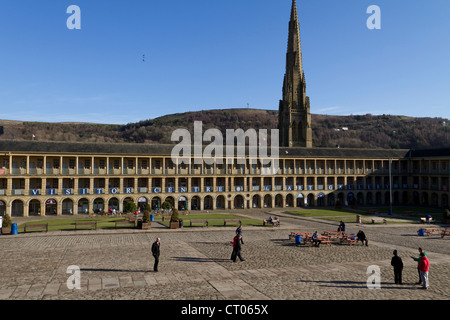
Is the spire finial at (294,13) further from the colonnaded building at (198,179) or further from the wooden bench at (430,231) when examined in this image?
the wooden bench at (430,231)

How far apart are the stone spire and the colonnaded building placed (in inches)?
629

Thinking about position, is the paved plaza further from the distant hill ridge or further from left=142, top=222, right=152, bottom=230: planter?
the distant hill ridge

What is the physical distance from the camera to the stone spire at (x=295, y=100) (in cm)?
8188

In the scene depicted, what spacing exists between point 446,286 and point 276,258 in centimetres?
830

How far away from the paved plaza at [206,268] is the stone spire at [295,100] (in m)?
54.3

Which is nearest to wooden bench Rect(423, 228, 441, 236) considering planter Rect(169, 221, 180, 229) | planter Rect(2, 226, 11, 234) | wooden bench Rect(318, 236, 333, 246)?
wooden bench Rect(318, 236, 333, 246)

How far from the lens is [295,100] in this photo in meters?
83.0

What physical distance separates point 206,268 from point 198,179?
132ft

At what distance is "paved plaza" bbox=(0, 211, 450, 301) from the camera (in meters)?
13.2

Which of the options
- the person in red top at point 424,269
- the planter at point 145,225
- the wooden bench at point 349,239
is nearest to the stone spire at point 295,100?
the planter at point 145,225

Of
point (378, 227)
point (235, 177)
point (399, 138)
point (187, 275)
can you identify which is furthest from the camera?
point (399, 138)

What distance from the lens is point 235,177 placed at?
196 ft
